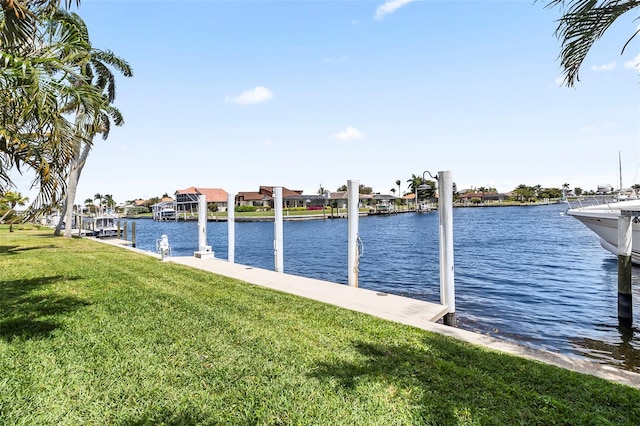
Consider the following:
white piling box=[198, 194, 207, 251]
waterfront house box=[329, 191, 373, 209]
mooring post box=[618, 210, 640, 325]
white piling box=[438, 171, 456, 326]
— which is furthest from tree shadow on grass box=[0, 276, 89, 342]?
waterfront house box=[329, 191, 373, 209]

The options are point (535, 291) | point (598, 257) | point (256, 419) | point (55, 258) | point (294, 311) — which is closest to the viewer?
point (256, 419)

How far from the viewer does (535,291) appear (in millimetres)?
13656

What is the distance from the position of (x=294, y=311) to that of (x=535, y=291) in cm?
1062

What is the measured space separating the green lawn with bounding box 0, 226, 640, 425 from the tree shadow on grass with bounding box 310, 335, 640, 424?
2 centimetres

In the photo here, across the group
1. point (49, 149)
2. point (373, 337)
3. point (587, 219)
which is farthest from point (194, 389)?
point (587, 219)

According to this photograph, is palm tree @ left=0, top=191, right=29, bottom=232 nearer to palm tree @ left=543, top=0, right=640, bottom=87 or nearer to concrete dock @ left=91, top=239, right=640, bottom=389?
concrete dock @ left=91, top=239, right=640, bottom=389

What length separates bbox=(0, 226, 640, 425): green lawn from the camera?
3.39m

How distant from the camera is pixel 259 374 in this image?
13.6 ft

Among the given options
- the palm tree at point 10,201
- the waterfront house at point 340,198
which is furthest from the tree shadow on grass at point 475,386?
the waterfront house at point 340,198

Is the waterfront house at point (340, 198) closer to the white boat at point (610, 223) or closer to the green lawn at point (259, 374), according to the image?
the white boat at point (610, 223)

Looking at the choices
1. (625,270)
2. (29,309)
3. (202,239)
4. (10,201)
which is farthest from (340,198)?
(29,309)

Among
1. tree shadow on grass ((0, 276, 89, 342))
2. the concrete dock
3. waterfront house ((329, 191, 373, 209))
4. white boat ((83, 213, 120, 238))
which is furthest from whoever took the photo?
waterfront house ((329, 191, 373, 209))

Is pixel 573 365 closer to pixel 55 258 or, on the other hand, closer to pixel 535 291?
pixel 535 291

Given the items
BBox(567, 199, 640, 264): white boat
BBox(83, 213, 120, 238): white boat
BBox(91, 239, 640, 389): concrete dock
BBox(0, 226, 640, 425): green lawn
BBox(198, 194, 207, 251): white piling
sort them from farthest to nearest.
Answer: BBox(83, 213, 120, 238): white boat, BBox(567, 199, 640, 264): white boat, BBox(198, 194, 207, 251): white piling, BBox(91, 239, 640, 389): concrete dock, BBox(0, 226, 640, 425): green lawn
